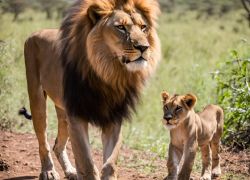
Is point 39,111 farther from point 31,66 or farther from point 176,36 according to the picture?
point 176,36

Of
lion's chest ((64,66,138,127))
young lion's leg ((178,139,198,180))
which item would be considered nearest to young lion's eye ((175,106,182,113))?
young lion's leg ((178,139,198,180))

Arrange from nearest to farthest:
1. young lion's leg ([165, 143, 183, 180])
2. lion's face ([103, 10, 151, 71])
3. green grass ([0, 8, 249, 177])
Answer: lion's face ([103, 10, 151, 71])
young lion's leg ([165, 143, 183, 180])
green grass ([0, 8, 249, 177])

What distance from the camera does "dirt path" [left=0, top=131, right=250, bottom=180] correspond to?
6.10 metres

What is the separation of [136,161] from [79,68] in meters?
1.96

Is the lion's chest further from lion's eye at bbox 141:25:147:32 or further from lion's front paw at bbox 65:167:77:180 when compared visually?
lion's front paw at bbox 65:167:77:180

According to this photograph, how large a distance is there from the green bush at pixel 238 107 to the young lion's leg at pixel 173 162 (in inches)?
54.3

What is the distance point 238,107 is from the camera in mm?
6797

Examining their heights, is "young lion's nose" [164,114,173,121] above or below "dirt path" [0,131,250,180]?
above

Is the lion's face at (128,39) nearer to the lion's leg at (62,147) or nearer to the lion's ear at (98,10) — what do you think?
the lion's ear at (98,10)

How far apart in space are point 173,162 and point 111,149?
57cm

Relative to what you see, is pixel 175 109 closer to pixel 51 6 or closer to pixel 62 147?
pixel 62 147

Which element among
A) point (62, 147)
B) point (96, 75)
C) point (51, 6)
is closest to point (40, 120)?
point (62, 147)

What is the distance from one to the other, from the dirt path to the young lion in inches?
16.7

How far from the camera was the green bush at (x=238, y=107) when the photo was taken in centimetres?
676
